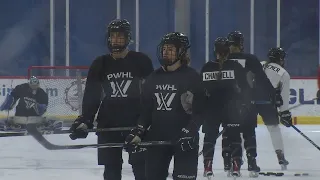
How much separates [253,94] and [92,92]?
7.43ft

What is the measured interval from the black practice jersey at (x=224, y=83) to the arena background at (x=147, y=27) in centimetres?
934

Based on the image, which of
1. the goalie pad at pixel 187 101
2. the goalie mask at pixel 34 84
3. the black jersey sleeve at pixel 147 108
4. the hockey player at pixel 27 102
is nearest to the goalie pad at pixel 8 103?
the hockey player at pixel 27 102

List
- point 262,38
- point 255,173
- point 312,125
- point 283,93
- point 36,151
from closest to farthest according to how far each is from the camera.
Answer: point 255,173, point 283,93, point 36,151, point 312,125, point 262,38

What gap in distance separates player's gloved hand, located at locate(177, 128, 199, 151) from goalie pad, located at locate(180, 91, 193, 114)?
0.14 metres

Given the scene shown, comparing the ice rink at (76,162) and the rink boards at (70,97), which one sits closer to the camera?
the ice rink at (76,162)

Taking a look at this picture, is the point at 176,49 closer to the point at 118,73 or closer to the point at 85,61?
the point at 118,73

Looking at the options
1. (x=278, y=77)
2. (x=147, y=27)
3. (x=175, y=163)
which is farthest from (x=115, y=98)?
(x=147, y=27)

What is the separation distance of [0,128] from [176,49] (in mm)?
8093

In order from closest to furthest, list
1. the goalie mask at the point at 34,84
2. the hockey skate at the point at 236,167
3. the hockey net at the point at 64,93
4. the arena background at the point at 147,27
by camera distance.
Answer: the hockey skate at the point at 236,167, the goalie mask at the point at 34,84, the hockey net at the point at 64,93, the arena background at the point at 147,27

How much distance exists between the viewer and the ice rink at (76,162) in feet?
22.1

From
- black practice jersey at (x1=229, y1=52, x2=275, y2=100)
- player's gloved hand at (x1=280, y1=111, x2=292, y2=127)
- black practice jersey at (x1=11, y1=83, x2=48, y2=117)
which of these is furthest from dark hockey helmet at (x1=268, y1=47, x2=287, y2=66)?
black practice jersey at (x1=11, y1=83, x2=48, y2=117)

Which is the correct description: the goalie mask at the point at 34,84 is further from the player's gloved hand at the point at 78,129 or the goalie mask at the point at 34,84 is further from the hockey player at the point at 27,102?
the player's gloved hand at the point at 78,129

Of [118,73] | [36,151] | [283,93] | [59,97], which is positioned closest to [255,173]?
[283,93]

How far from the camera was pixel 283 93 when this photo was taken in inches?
279
